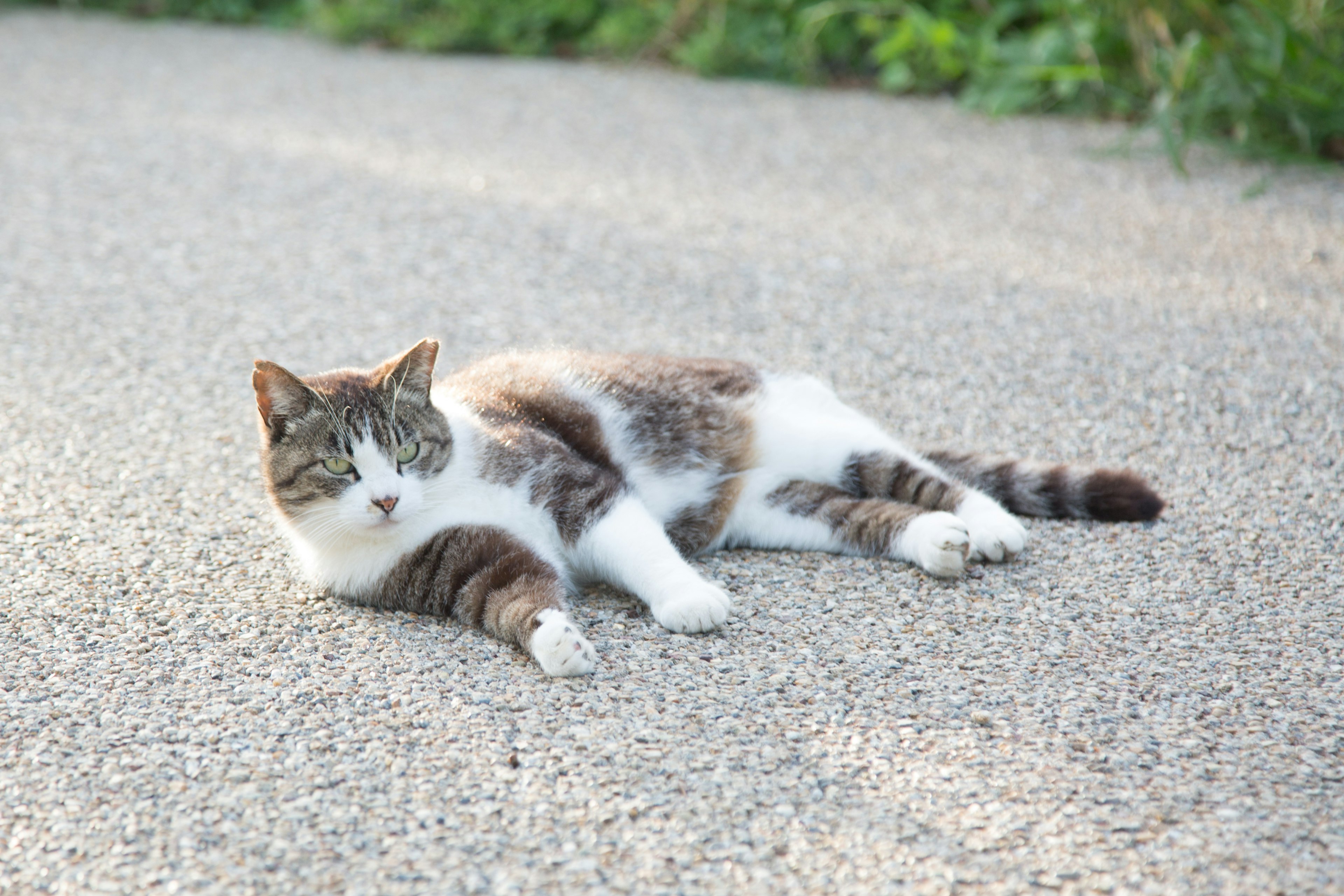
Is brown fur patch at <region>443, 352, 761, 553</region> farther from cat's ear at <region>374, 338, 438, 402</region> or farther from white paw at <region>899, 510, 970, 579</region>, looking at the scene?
→ white paw at <region>899, 510, 970, 579</region>

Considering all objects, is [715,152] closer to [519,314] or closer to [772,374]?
[519,314]

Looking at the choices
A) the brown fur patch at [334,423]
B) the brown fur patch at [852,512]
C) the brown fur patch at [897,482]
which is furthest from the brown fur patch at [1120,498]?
the brown fur patch at [334,423]

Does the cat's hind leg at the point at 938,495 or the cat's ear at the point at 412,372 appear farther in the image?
the cat's hind leg at the point at 938,495

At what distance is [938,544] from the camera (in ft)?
9.12

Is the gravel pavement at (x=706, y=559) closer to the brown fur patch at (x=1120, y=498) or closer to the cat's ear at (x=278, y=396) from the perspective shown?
the brown fur patch at (x=1120, y=498)

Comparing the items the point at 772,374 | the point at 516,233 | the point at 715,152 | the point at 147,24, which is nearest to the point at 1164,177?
the point at 715,152

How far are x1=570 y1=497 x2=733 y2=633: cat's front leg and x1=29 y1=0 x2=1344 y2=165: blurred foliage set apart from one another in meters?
4.23

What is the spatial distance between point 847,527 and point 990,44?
5088 millimetres

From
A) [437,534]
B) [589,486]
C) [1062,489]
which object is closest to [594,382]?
[589,486]

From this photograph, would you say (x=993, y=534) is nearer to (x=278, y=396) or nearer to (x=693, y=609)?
(x=693, y=609)

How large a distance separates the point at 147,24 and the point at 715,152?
5.94 m

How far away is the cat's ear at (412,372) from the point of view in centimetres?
264

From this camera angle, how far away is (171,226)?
219 inches

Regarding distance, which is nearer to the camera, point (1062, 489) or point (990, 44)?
point (1062, 489)
